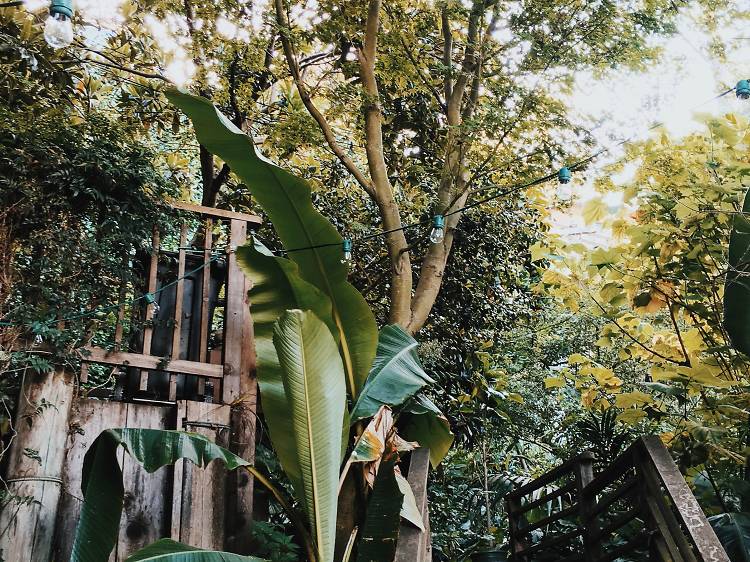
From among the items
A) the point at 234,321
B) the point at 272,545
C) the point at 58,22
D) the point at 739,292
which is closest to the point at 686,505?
the point at 739,292

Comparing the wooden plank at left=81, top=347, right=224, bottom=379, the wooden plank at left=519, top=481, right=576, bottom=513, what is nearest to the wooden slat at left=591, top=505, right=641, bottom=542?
the wooden plank at left=519, top=481, right=576, bottom=513

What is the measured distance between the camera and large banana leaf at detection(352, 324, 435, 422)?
398cm

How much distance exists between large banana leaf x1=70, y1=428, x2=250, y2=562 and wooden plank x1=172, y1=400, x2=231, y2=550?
0.70m

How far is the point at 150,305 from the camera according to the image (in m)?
4.40

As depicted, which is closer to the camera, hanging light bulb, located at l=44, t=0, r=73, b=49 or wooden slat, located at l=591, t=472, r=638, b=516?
hanging light bulb, located at l=44, t=0, r=73, b=49

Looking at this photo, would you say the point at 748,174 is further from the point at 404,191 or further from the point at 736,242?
the point at 404,191

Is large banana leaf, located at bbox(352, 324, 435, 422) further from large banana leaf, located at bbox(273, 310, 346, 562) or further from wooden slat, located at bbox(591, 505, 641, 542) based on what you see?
wooden slat, located at bbox(591, 505, 641, 542)

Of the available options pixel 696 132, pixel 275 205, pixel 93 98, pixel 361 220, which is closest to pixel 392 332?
pixel 275 205

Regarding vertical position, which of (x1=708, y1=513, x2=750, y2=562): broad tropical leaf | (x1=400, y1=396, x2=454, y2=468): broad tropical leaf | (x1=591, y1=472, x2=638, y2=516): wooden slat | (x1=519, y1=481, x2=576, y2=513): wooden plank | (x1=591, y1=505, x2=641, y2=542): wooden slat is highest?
(x1=400, y1=396, x2=454, y2=468): broad tropical leaf

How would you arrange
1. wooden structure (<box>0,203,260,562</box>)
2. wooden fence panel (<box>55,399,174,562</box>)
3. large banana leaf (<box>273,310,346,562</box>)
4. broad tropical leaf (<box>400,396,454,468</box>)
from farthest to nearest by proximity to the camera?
broad tropical leaf (<box>400,396,454,468</box>) → wooden fence panel (<box>55,399,174,562</box>) → wooden structure (<box>0,203,260,562</box>) → large banana leaf (<box>273,310,346,562</box>)

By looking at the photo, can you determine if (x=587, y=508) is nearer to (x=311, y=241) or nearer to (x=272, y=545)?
(x=272, y=545)

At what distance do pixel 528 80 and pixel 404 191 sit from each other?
5.27 ft

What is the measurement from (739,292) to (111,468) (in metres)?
3.51

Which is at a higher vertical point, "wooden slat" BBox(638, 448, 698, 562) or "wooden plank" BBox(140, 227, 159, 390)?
"wooden plank" BBox(140, 227, 159, 390)
